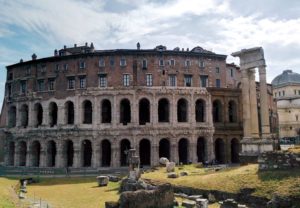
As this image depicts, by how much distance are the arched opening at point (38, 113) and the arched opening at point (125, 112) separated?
12.7 metres

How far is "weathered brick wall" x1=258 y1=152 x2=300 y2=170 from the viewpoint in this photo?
21328 millimetres

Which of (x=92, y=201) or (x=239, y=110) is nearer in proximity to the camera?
(x=92, y=201)

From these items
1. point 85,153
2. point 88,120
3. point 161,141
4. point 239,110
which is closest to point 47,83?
point 88,120

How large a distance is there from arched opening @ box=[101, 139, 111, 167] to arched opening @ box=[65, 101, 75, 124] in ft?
19.2

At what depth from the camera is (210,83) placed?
48562 millimetres

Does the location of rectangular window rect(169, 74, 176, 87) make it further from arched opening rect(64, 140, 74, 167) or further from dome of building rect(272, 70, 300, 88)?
dome of building rect(272, 70, 300, 88)

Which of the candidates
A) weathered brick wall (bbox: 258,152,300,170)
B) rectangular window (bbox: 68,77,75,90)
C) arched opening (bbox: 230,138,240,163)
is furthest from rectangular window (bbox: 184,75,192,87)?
weathered brick wall (bbox: 258,152,300,170)

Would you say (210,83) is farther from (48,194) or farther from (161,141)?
(48,194)

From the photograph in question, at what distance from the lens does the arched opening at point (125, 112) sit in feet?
158

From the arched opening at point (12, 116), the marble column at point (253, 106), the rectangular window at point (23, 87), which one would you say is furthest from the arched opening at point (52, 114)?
the marble column at point (253, 106)

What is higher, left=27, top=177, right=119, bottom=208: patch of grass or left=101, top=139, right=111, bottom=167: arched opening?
left=101, top=139, right=111, bottom=167: arched opening

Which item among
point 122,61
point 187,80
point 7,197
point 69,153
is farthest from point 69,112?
point 7,197

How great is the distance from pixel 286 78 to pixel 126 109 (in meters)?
49.6

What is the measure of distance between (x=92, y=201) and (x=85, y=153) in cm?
2685
